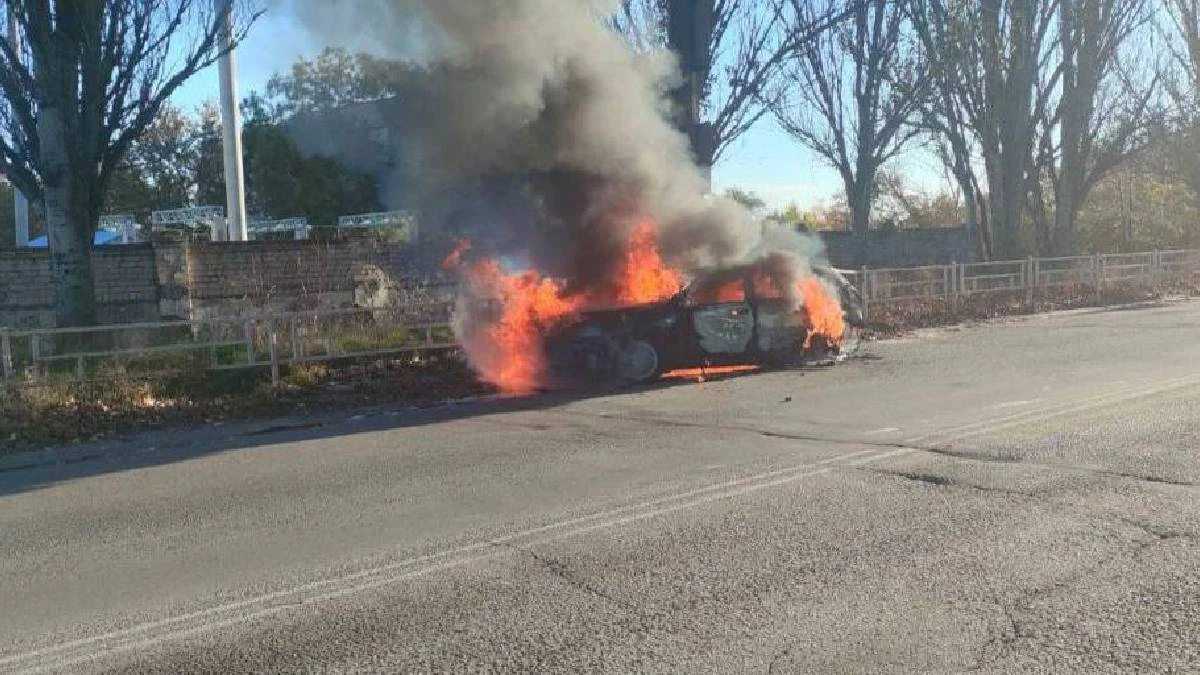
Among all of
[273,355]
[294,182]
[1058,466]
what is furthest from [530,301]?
[294,182]

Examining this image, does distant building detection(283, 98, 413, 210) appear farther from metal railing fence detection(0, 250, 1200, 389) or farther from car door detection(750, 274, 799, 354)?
car door detection(750, 274, 799, 354)

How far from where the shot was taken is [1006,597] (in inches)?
154

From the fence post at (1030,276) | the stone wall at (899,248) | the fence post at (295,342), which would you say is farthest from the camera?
the stone wall at (899,248)

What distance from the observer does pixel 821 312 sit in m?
12.9

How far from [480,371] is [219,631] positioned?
8.11 meters

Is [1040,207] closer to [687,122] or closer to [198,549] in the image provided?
[687,122]

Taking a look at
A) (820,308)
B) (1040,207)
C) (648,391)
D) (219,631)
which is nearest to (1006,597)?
(219,631)

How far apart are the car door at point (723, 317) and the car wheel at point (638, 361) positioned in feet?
2.34

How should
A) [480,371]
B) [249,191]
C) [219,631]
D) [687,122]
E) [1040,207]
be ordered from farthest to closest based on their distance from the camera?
Result: 1. [249,191]
2. [1040,207]
3. [687,122]
4. [480,371]
5. [219,631]

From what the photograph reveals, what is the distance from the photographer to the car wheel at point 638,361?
1145 centimetres

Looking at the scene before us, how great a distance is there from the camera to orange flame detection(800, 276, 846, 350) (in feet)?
41.5

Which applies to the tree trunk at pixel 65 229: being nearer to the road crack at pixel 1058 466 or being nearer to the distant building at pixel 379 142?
the distant building at pixel 379 142

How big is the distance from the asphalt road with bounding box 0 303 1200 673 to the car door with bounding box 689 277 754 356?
10.1ft

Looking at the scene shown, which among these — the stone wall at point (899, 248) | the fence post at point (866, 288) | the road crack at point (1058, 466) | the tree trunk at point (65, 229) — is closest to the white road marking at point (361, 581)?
the road crack at point (1058, 466)
